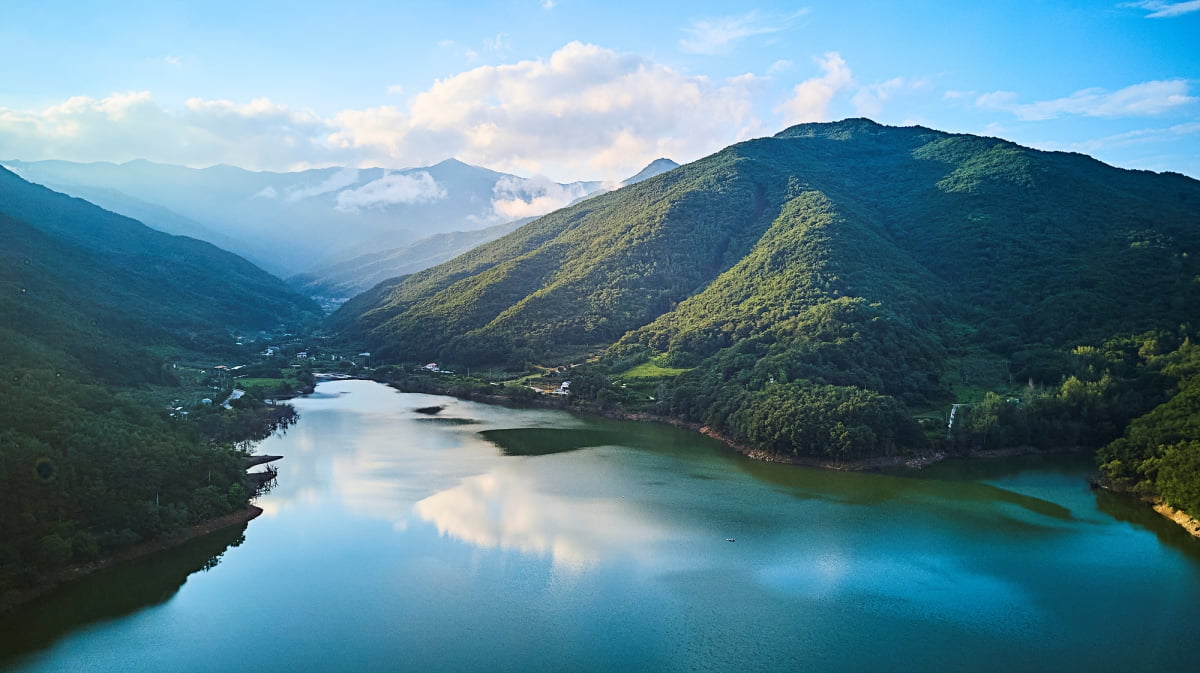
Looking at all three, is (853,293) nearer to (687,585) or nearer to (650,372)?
(650,372)

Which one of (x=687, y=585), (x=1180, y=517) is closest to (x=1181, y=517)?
(x=1180, y=517)

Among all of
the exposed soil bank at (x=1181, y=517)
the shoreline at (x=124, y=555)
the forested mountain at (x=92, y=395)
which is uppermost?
the forested mountain at (x=92, y=395)

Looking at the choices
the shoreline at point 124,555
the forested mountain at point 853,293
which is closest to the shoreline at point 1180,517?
the forested mountain at point 853,293

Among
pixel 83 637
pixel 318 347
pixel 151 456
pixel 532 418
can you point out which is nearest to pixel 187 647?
pixel 83 637

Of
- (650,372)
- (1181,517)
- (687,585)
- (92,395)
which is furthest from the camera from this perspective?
(650,372)

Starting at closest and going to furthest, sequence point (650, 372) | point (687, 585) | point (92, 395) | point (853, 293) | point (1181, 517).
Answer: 1. point (687, 585)
2. point (1181, 517)
3. point (92, 395)
4. point (650, 372)
5. point (853, 293)

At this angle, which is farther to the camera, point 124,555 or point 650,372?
point 650,372

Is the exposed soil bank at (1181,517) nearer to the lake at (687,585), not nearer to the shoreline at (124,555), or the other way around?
the lake at (687,585)
